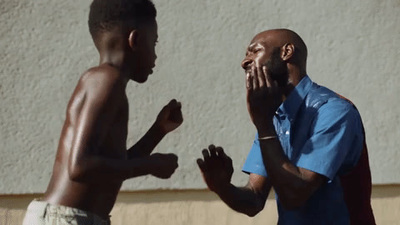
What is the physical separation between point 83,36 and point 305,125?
2.43 metres

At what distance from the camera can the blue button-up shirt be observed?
13.2 ft

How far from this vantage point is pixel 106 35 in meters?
3.82

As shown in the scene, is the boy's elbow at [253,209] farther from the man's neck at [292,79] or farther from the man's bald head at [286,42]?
the man's bald head at [286,42]

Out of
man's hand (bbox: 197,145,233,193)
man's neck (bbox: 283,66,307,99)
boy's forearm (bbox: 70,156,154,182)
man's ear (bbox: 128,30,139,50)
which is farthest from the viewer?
man's neck (bbox: 283,66,307,99)

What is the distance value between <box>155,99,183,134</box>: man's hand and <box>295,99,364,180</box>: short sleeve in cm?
51

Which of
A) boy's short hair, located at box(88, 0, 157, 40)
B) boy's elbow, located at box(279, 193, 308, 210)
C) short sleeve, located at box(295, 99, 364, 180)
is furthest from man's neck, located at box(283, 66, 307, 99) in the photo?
boy's short hair, located at box(88, 0, 157, 40)

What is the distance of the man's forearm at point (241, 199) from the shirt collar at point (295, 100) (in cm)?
38

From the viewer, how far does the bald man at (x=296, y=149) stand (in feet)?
13.0

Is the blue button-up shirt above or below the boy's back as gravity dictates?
below

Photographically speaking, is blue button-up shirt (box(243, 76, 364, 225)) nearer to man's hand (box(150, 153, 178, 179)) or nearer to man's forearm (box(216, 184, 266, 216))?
man's forearm (box(216, 184, 266, 216))

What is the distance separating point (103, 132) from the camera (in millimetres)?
3592

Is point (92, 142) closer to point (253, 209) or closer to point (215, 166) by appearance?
point (215, 166)

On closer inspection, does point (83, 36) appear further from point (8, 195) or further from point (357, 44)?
point (357, 44)

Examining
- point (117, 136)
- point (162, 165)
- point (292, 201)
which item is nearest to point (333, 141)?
point (292, 201)
